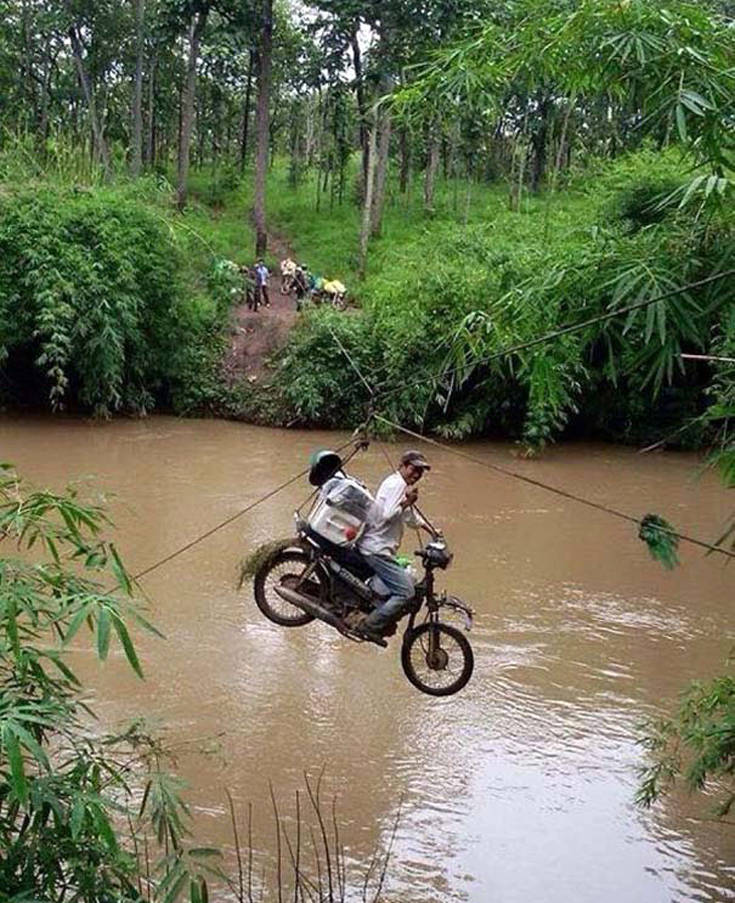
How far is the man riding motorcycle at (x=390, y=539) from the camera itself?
5.70 m

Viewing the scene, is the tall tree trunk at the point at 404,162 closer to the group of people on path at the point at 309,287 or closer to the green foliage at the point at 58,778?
the group of people on path at the point at 309,287

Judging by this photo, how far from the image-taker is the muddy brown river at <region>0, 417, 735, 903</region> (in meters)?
5.73

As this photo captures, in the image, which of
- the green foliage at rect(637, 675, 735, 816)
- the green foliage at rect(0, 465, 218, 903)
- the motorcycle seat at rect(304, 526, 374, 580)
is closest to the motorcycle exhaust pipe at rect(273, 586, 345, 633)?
Result: the motorcycle seat at rect(304, 526, 374, 580)

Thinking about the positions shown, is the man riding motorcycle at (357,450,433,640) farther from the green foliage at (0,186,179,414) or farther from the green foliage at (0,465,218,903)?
the green foliage at (0,186,179,414)

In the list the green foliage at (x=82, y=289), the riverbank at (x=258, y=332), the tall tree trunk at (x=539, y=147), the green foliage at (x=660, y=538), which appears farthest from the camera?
the tall tree trunk at (x=539, y=147)

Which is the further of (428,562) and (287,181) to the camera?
(287,181)

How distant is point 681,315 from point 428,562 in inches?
124

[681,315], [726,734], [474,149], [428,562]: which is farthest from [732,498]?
[474,149]

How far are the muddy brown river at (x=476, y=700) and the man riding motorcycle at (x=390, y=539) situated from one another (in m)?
1.14

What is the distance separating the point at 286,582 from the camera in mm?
6156

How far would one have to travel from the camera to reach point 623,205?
1623 centimetres

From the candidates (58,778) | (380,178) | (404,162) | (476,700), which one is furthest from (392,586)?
(404,162)

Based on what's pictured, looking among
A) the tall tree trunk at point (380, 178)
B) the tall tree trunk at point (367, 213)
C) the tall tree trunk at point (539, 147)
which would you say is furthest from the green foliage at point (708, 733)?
the tall tree trunk at point (539, 147)

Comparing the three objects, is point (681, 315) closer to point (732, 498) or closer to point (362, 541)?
point (362, 541)
